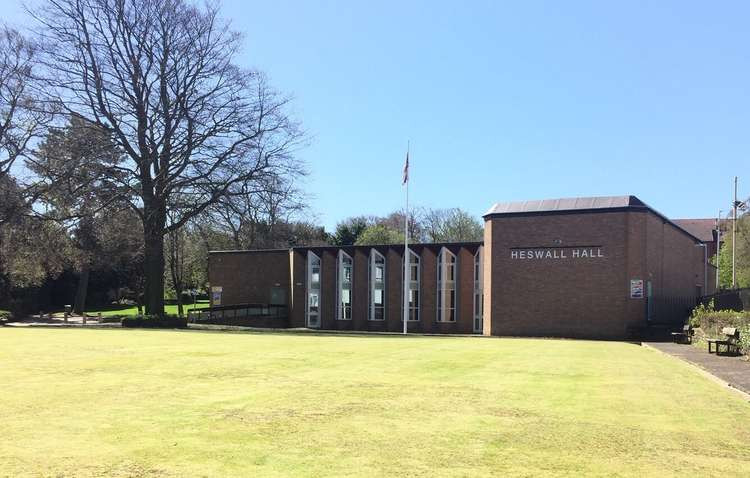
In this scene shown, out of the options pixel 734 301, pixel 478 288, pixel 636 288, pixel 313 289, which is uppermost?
pixel 636 288

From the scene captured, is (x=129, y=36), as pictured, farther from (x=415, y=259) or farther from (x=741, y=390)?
(x=741, y=390)

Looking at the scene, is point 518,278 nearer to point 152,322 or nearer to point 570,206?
point 570,206

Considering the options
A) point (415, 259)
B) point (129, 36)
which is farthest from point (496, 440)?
point (415, 259)

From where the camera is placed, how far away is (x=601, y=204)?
36.8 m

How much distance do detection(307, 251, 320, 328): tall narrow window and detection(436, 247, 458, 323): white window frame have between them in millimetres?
10519

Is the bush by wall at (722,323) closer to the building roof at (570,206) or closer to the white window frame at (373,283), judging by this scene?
the building roof at (570,206)

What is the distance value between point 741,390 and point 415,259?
34.9m

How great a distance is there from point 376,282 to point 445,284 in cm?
572

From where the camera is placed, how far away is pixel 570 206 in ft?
123

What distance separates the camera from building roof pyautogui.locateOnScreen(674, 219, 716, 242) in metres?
86.4

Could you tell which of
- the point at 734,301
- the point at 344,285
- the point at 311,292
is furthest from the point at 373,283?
the point at 734,301

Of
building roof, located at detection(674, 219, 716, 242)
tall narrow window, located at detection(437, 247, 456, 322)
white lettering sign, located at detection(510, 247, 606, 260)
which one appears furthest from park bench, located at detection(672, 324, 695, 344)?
building roof, located at detection(674, 219, 716, 242)

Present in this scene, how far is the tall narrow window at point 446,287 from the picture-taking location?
45219 mm

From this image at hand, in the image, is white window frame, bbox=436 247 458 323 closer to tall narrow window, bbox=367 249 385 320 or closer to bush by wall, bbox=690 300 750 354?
tall narrow window, bbox=367 249 385 320
